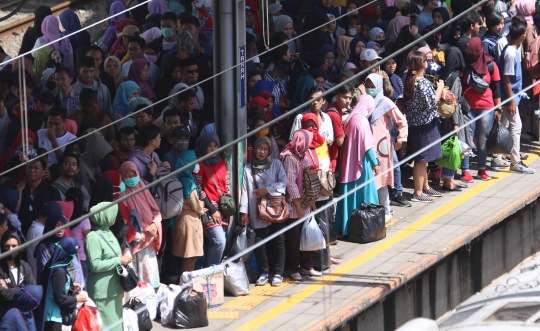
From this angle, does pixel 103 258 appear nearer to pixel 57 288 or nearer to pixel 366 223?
pixel 57 288

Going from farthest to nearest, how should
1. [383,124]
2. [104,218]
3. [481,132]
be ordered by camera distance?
[481,132], [383,124], [104,218]

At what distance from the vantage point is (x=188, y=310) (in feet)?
34.3

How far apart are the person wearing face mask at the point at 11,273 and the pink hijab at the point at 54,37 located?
5.17m

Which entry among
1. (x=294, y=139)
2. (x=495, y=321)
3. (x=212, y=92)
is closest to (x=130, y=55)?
(x=212, y=92)

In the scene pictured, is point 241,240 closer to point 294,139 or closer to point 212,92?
point 294,139

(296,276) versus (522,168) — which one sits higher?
(522,168)

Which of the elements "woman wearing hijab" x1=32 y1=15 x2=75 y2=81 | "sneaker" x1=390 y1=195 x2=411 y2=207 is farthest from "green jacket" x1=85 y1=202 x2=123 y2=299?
"sneaker" x1=390 y1=195 x2=411 y2=207

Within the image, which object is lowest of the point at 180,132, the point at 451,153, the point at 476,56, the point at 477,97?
the point at 451,153

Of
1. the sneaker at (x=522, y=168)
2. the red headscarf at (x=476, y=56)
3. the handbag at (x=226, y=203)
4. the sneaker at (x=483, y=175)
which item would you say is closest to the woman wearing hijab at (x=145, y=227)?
the handbag at (x=226, y=203)

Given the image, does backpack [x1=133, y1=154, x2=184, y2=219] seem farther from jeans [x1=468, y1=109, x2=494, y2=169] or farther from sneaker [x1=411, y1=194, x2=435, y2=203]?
jeans [x1=468, y1=109, x2=494, y2=169]

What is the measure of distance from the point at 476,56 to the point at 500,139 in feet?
3.63

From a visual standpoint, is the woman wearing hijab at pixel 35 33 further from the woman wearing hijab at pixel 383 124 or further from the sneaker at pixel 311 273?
the sneaker at pixel 311 273

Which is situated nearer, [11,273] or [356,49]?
[11,273]

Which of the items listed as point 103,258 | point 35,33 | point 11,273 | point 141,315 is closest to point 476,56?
point 35,33
